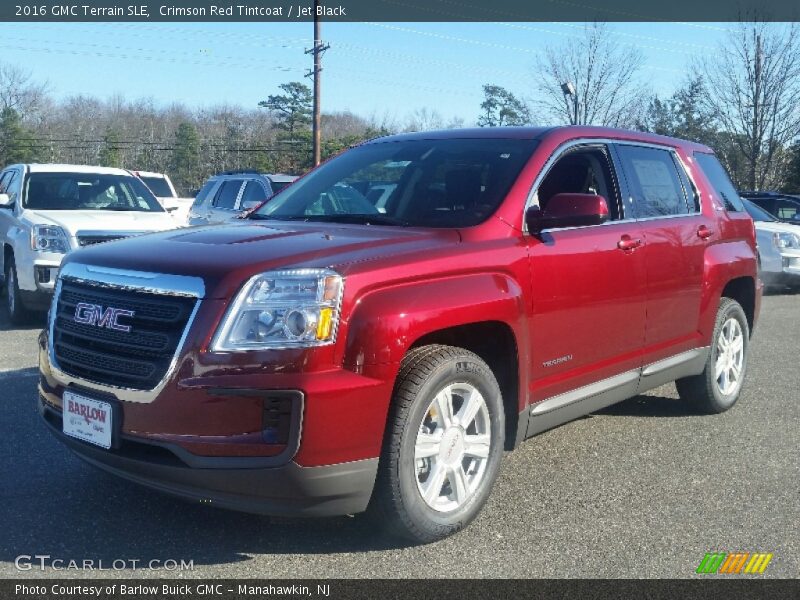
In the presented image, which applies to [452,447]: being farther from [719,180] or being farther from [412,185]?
[719,180]

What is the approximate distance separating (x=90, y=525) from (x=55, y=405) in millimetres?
550

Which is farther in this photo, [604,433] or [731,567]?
[604,433]

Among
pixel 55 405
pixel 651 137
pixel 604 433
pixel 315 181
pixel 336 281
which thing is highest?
pixel 651 137

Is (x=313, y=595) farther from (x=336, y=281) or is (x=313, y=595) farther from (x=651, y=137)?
(x=651, y=137)

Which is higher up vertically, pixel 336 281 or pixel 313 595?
pixel 336 281

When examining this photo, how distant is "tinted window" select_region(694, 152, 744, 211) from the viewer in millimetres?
5992

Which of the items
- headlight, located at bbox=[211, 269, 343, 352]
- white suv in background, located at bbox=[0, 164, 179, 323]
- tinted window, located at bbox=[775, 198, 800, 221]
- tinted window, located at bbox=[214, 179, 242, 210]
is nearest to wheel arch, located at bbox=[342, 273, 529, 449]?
headlight, located at bbox=[211, 269, 343, 352]

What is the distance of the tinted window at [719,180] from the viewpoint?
19.7 feet

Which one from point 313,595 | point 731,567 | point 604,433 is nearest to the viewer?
point 313,595

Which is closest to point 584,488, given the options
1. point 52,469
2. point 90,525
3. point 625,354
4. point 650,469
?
point 650,469

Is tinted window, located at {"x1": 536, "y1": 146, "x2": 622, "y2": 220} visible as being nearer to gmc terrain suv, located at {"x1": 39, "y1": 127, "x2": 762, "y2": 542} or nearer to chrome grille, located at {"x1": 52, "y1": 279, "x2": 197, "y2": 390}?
gmc terrain suv, located at {"x1": 39, "y1": 127, "x2": 762, "y2": 542}

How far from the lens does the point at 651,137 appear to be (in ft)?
18.1

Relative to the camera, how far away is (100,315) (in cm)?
348

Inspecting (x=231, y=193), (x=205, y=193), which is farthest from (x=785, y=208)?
(x=205, y=193)
